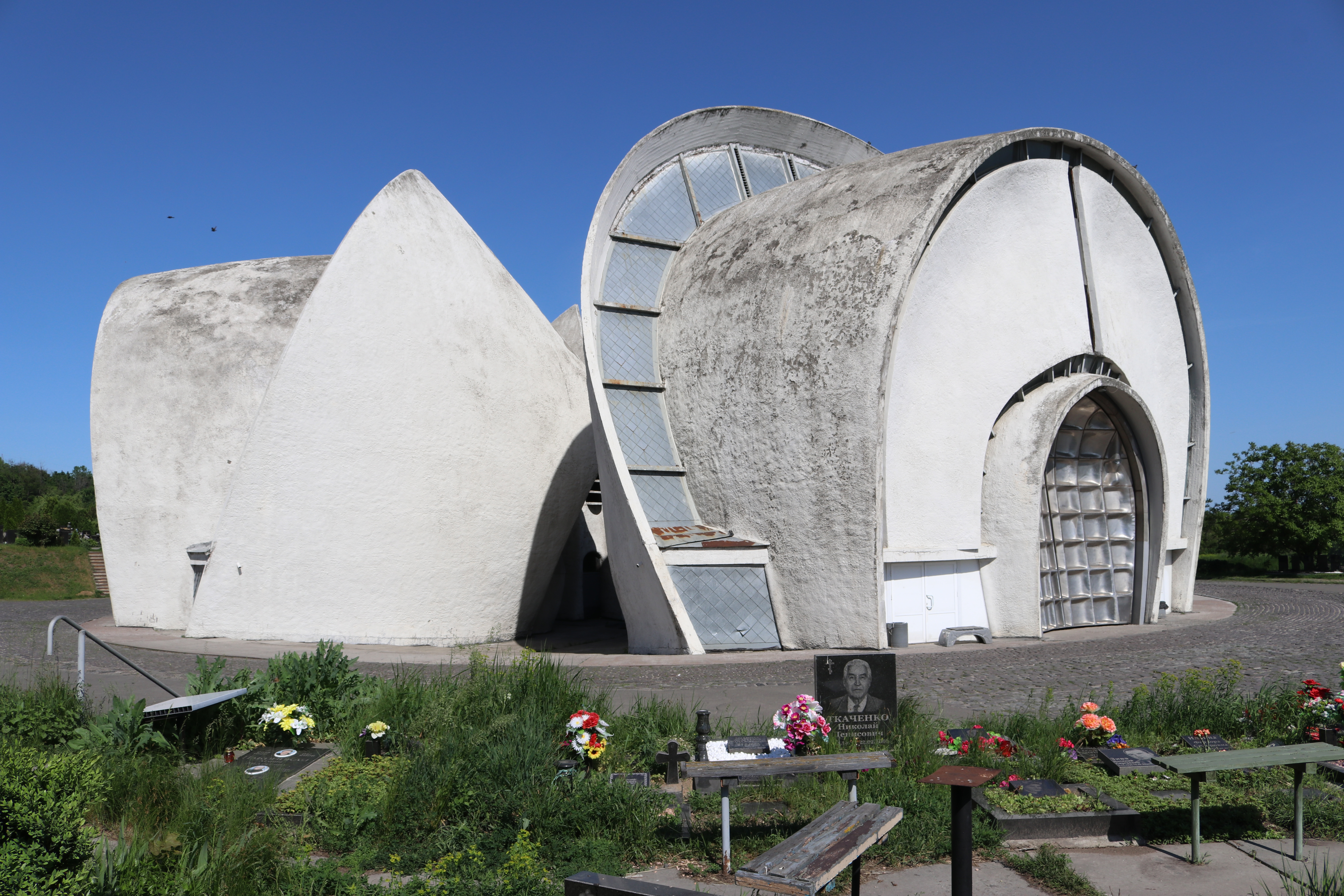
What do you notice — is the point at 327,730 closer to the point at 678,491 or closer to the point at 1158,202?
the point at 678,491

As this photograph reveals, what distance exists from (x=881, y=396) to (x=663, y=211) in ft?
21.9

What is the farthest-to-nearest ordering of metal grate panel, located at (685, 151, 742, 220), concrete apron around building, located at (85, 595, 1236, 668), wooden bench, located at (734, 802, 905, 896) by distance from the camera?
metal grate panel, located at (685, 151, 742, 220) < concrete apron around building, located at (85, 595, 1236, 668) < wooden bench, located at (734, 802, 905, 896)

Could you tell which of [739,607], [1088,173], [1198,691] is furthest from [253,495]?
[1088,173]

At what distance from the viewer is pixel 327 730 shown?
7.26 meters

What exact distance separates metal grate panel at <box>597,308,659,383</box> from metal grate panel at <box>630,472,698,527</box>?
5.74 feet

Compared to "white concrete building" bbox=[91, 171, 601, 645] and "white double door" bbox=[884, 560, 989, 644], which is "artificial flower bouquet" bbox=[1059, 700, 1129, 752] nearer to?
"white double door" bbox=[884, 560, 989, 644]

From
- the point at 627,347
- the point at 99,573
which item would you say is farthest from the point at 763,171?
the point at 99,573

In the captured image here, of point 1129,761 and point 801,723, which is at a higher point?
point 801,723

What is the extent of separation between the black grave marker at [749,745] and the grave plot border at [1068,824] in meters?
1.50

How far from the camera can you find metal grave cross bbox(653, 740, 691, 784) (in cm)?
601

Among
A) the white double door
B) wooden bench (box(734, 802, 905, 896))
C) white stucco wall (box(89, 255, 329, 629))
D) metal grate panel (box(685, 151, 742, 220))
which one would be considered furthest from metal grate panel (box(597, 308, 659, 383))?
wooden bench (box(734, 802, 905, 896))

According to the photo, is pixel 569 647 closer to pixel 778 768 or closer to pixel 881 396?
pixel 881 396

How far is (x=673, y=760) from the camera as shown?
6051 millimetres

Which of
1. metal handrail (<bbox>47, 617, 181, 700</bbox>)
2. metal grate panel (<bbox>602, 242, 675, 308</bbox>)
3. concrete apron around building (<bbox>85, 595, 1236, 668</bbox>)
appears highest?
metal grate panel (<bbox>602, 242, 675, 308</bbox>)
